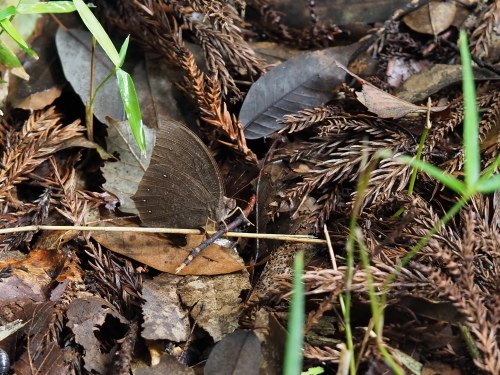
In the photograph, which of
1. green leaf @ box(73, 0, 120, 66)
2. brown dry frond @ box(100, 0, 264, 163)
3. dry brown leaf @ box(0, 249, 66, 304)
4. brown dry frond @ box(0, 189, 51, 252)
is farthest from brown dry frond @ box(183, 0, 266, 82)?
dry brown leaf @ box(0, 249, 66, 304)

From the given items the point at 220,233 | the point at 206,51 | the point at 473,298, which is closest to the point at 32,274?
the point at 220,233

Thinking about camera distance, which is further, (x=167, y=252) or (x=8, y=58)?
(x=8, y=58)

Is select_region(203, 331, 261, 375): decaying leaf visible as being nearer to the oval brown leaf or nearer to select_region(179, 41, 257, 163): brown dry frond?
the oval brown leaf

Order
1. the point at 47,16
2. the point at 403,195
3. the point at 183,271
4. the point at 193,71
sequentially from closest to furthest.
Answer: the point at 403,195 → the point at 183,271 → the point at 193,71 → the point at 47,16

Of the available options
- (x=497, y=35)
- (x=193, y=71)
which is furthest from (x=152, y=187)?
(x=497, y=35)

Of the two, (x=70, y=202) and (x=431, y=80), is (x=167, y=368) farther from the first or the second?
(x=431, y=80)

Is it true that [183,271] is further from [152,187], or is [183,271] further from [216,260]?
[152,187]
